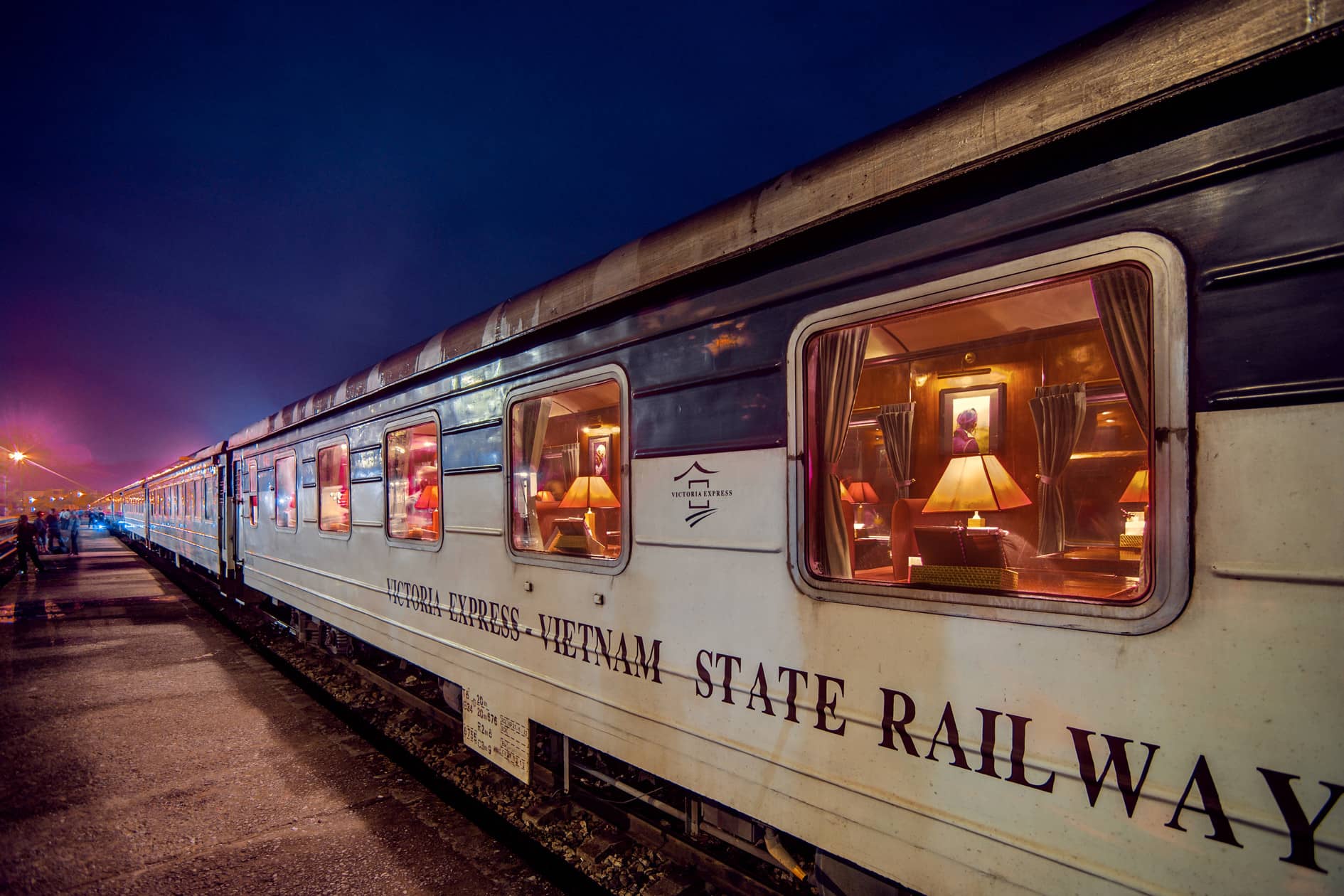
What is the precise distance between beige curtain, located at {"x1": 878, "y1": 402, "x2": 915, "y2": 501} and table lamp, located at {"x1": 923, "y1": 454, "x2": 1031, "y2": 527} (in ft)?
2.37

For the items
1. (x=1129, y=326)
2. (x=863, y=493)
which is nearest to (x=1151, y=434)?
(x=1129, y=326)

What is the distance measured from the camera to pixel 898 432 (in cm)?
484

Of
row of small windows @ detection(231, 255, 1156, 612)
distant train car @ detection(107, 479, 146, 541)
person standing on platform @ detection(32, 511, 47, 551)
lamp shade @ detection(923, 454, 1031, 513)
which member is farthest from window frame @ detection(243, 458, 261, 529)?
person standing on platform @ detection(32, 511, 47, 551)

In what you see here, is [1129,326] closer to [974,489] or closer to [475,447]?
[974,489]

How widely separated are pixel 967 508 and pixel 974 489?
5.5 inches

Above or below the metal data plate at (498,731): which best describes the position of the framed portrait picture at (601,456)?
above

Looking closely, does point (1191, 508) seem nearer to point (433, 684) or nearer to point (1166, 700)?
point (1166, 700)

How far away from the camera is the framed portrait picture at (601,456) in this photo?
398cm

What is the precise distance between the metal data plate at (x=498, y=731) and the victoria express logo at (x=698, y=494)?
1770 mm

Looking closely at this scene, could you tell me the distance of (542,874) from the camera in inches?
128

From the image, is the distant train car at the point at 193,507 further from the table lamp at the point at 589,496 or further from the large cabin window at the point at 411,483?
the table lamp at the point at 589,496

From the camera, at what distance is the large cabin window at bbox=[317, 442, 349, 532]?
6.16 meters

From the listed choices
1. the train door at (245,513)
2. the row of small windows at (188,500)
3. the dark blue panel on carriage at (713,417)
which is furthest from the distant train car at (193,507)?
the dark blue panel on carriage at (713,417)

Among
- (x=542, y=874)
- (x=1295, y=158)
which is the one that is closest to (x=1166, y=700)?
(x=1295, y=158)
